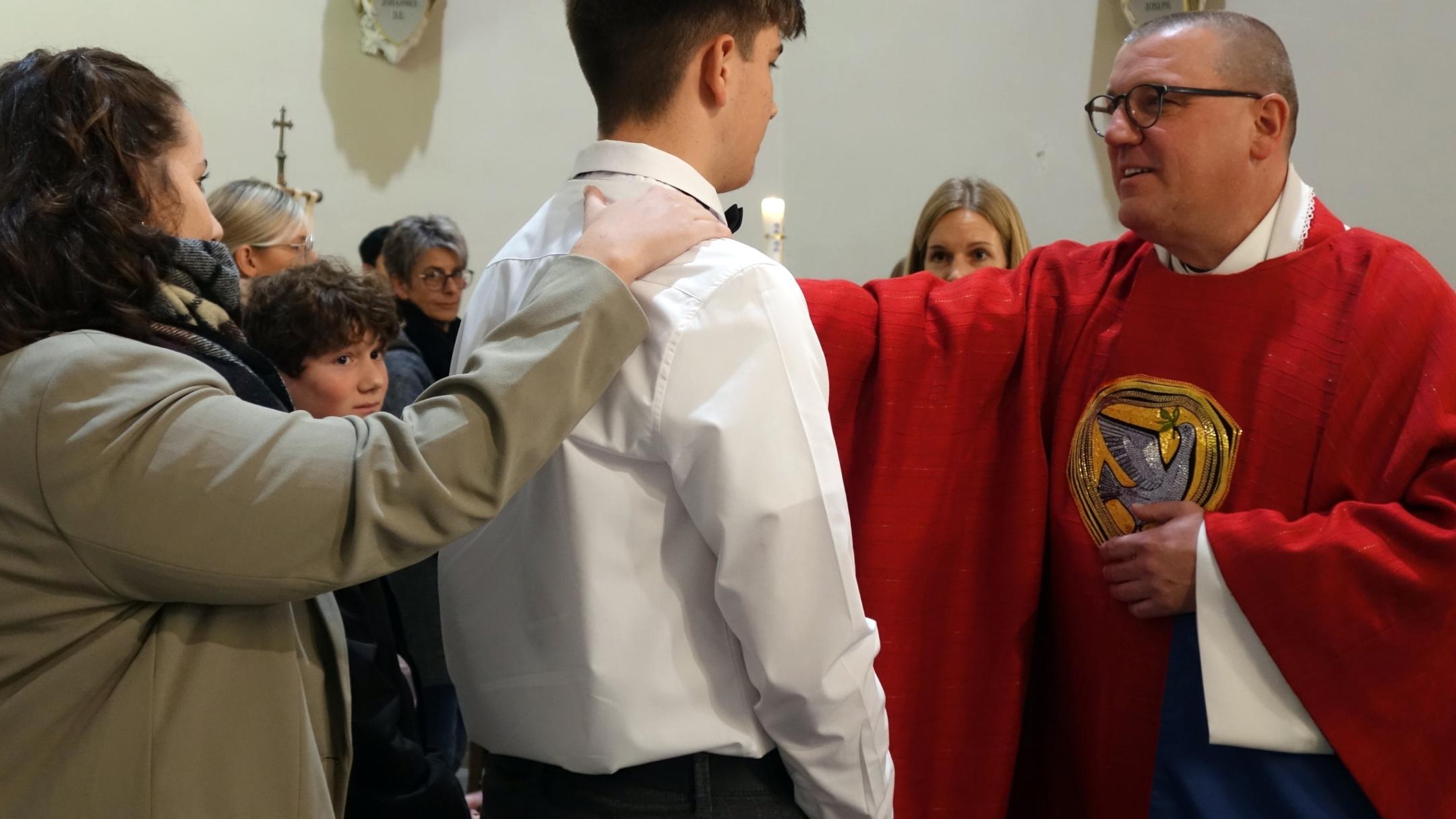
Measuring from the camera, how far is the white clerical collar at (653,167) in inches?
63.4

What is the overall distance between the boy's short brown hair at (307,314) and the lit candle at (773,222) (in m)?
1.48

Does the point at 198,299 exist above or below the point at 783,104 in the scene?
below

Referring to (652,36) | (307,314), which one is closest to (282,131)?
(307,314)

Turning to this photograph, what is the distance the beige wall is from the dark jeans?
4.32 metres

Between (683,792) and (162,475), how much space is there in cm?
73

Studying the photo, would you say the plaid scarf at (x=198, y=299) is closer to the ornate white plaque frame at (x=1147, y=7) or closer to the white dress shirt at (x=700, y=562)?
the white dress shirt at (x=700, y=562)

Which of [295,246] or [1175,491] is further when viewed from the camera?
[295,246]

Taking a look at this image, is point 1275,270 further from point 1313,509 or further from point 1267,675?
point 1267,675

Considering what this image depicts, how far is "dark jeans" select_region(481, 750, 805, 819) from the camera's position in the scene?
1519mm

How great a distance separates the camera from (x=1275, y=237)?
6.86ft

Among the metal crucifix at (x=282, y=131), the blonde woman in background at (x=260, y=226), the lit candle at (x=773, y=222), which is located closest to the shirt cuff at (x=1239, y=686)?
the lit candle at (x=773, y=222)

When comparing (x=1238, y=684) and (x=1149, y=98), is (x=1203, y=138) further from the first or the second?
(x=1238, y=684)

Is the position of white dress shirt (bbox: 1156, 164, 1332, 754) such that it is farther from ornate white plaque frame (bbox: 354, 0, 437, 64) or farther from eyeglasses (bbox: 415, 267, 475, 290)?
ornate white plaque frame (bbox: 354, 0, 437, 64)

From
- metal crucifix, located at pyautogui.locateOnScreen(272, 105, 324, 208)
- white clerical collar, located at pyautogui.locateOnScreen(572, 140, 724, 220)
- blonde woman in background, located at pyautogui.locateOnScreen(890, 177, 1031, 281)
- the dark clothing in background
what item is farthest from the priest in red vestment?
metal crucifix, located at pyautogui.locateOnScreen(272, 105, 324, 208)
